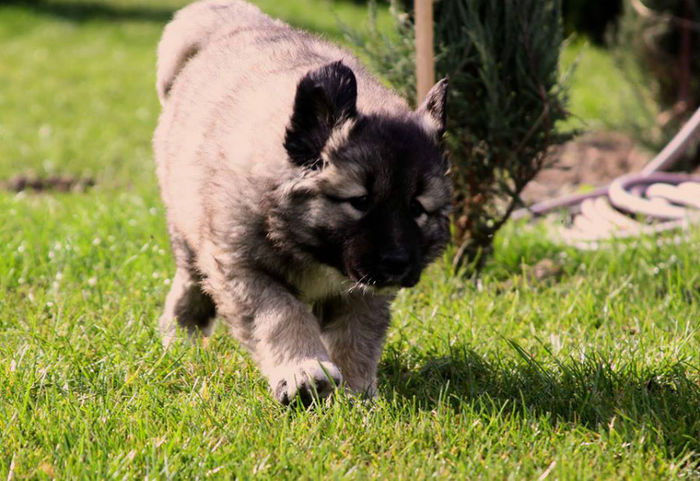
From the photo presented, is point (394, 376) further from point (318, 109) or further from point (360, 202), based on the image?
point (318, 109)

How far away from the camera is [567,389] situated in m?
3.33

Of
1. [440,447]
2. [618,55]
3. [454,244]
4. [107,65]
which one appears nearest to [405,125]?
[440,447]

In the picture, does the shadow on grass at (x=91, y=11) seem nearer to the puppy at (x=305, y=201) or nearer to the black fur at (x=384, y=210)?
the puppy at (x=305, y=201)

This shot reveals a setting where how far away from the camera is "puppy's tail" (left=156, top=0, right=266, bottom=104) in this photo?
13.8 feet

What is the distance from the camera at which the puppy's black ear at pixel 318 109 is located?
300cm

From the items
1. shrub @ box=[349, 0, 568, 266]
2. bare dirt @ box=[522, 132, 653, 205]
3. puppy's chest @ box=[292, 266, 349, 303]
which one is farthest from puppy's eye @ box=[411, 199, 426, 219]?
bare dirt @ box=[522, 132, 653, 205]

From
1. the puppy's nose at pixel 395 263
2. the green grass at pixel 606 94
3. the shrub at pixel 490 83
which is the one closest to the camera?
the puppy's nose at pixel 395 263

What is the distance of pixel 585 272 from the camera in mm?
4984

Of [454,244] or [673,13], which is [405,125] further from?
[673,13]

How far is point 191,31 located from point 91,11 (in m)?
13.1

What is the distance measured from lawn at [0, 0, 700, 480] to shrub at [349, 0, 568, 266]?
19.7 inches

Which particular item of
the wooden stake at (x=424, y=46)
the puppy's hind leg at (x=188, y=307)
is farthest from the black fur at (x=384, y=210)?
the wooden stake at (x=424, y=46)

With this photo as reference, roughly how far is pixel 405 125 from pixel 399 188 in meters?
0.28

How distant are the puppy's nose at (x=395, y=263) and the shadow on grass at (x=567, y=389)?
512 mm
